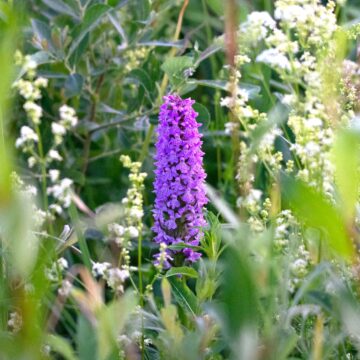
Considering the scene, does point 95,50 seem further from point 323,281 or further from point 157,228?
point 323,281

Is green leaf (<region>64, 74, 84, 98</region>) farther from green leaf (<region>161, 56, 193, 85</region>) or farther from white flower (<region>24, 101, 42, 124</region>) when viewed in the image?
white flower (<region>24, 101, 42, 124</region>)

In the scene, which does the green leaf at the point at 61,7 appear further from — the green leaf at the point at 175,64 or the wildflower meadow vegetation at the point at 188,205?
the green leaf at the point at 175,64

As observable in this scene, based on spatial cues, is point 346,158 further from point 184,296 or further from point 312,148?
point 184,296

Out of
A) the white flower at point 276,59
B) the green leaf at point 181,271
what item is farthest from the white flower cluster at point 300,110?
the green leaf at point 181,271

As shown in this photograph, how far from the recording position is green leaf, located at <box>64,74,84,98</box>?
77.9 inches

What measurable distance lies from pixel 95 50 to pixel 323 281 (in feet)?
4.60

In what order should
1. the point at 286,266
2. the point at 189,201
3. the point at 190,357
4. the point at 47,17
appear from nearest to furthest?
the point at 190,357
the point at 286,266
the point at 189,201
the point at 47,17

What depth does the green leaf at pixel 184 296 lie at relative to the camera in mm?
1305

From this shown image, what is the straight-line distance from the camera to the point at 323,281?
1.12 m

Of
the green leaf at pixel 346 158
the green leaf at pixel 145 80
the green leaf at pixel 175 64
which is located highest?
the green leaf at pixel 346 158

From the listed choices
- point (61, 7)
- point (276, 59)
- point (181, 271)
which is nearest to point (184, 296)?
point (181, 271)

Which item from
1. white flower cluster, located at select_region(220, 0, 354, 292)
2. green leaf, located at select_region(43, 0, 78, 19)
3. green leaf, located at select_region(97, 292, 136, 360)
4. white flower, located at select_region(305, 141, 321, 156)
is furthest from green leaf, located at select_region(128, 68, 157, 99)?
green leaf, located at select_region(97, 292, 136, 360)

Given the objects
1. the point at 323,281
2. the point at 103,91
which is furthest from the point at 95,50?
the point at 323,281

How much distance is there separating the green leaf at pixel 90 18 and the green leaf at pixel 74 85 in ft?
0.22
